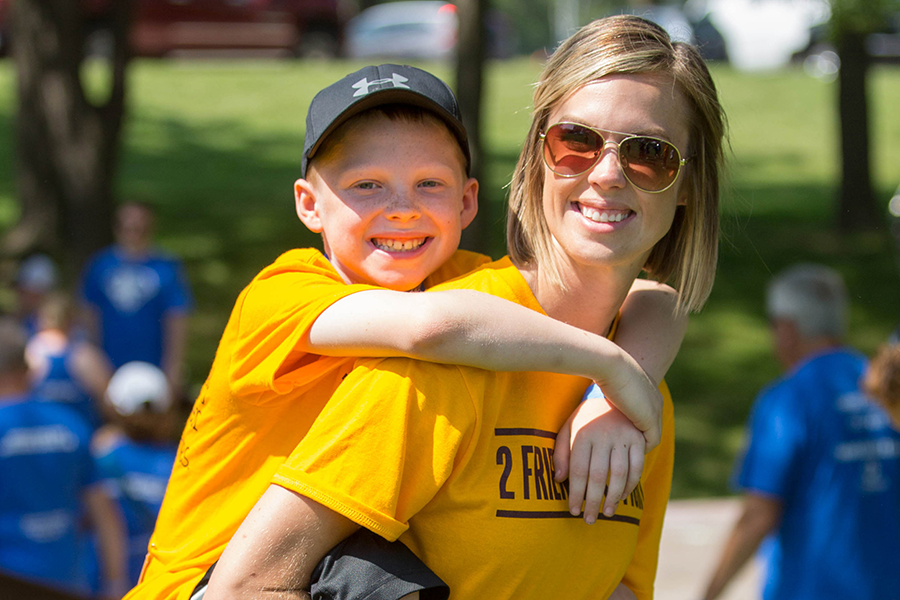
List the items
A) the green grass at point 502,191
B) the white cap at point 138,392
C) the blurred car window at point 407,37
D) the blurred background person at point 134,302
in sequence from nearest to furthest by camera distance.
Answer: the white cap at point 138,392, the blurred background person at point 134,302, the green grass at point 502,191, the blurred car window at point 407,37

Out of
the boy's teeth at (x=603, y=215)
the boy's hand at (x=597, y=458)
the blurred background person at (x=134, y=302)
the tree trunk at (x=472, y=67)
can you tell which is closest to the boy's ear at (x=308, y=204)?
the boy's teeth at (x=603, y=215)

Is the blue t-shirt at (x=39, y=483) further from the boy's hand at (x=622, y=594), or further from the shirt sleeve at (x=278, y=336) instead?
the boy's hand at (x=622, y=594)

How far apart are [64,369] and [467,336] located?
5192 mm

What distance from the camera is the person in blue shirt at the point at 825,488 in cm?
433

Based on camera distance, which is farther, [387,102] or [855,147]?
[855,147]

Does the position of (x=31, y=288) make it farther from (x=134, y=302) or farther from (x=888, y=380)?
(x=888, y=380)

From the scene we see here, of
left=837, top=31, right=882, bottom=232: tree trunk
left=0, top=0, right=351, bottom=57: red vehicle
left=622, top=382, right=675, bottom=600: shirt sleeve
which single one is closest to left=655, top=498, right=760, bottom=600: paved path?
left=622, top=382, right=675, bottom=600: shirt sleeve

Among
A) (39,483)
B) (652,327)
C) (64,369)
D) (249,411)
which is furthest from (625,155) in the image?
(64,369)

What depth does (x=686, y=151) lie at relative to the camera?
1841 millimetres

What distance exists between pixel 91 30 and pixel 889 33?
52.1 ft

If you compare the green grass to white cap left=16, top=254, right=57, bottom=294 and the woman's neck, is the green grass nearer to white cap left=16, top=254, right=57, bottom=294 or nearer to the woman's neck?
white cap left=16, top=254, right=57, bottom=294

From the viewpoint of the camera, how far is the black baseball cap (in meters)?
1.75

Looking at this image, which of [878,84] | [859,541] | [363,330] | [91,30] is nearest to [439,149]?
[363,330]

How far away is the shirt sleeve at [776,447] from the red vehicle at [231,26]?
17.1 m
